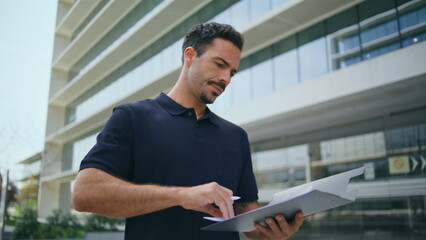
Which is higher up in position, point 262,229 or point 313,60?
point 313,60

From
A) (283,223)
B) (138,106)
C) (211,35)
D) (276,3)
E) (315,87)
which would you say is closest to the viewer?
(283,223)

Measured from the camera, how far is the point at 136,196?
1046mm

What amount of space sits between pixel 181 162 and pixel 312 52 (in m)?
8.68

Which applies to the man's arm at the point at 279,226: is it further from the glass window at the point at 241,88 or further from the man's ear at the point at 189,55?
the glass window at the point at 241,88

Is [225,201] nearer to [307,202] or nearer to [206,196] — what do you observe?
[206,196]

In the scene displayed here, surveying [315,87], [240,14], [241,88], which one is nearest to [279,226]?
[315,87]

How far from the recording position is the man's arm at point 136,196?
1.03m

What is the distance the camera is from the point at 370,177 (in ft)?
30.5

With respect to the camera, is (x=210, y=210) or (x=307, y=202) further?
(x=210, y=210)

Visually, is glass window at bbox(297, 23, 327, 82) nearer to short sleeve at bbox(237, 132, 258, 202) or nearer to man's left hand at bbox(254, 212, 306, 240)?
short sleeve at bbox(237, 132, 258, 202)

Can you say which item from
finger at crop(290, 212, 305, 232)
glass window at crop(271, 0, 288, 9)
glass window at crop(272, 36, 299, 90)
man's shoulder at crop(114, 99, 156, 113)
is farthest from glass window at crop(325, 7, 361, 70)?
finger at crop(290, 212, 305, 232)

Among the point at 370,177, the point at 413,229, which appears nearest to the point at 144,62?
the point at 370,177

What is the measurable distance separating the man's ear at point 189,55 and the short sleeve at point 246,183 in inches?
15.2

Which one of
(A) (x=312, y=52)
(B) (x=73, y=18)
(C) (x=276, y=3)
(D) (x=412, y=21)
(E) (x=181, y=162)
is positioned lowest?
(E) (x=181, y=162)
